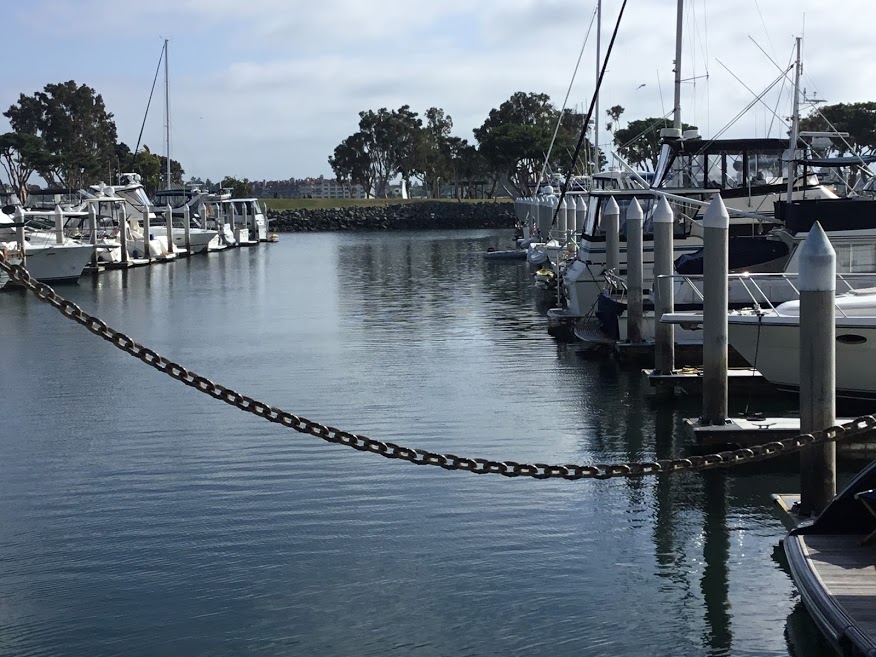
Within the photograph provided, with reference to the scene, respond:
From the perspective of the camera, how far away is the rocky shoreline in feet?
392

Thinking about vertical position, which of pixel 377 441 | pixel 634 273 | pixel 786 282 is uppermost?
pixel 634 273

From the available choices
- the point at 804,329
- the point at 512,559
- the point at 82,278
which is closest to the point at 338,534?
the point at 512,559

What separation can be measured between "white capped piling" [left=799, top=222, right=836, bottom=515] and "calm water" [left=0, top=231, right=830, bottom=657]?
2.90ft

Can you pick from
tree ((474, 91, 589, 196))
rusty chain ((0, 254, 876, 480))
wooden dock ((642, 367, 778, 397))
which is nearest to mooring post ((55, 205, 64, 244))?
wooden dock ((642, 367, 778, 397))

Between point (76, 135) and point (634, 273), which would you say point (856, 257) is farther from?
point (76, 135)

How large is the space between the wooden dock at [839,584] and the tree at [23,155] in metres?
98.8

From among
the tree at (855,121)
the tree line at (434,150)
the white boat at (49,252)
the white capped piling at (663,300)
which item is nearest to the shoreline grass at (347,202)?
the tree line at (434,150)

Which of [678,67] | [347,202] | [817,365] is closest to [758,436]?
[817,365]

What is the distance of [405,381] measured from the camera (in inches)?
824

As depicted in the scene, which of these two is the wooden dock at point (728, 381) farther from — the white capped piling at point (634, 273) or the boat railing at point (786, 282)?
the white capped piling at point (634, 273)

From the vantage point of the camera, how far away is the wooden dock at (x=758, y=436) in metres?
13.7

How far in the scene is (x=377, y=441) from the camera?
28.5 ft

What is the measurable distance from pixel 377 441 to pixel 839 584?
341cm

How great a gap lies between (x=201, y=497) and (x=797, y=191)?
1662cm
